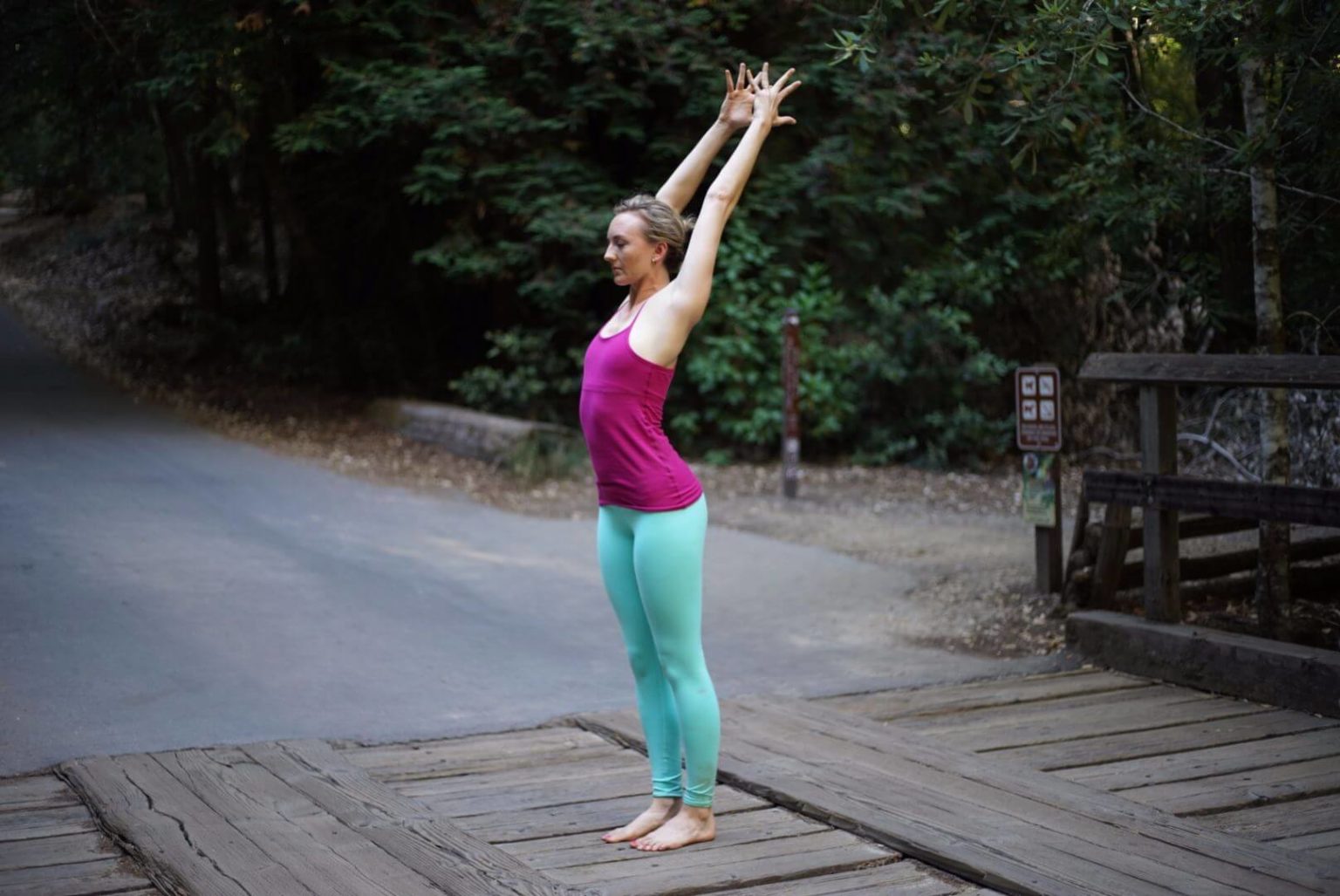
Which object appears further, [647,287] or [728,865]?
[647,287]

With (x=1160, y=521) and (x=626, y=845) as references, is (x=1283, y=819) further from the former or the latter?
(x=1160, y=521)

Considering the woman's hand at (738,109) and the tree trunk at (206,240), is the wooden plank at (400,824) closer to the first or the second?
the woman's hand at (738,109)

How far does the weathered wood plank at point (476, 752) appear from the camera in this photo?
217 inches

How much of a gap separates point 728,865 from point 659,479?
1.20m

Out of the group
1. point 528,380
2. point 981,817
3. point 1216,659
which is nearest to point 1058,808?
point 981,817

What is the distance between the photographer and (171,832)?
4.54 metres

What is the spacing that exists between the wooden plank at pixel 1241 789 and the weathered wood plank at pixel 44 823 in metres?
3.60

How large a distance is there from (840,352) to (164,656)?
9135 mm

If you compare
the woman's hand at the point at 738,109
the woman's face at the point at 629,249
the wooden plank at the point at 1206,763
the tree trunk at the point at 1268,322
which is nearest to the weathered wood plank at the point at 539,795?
the wooden plank at the point at 1206,763

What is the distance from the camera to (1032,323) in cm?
1581

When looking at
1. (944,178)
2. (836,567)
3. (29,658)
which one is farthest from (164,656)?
(944,178)

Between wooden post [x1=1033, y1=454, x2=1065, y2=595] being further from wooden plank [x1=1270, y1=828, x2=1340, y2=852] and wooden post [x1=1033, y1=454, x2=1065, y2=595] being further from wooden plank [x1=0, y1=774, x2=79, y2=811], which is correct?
wooden plank [x1=0, y1=774, x2=79, y2=811]

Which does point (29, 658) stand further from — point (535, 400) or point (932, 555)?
point (535, 400)

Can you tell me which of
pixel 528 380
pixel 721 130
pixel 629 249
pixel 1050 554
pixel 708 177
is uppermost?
pixel 708 177
